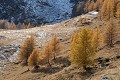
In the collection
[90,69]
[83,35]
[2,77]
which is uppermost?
[83,35]

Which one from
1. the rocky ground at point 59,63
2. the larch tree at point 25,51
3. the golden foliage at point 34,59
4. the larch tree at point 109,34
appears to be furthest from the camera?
the larch tree at point 25,51

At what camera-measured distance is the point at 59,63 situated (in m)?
76.1

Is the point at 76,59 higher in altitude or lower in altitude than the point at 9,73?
higher

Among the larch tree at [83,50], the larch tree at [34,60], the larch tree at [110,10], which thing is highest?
the larch tree at [110,10]

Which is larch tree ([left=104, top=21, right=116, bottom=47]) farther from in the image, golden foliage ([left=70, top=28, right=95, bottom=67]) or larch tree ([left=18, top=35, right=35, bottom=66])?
larch tree ([left=18, top=35, right=35, bottom=66])

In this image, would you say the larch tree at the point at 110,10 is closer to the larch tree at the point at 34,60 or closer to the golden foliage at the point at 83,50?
the larch tree at the point at 34,60

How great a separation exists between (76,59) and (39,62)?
2098 centimetres

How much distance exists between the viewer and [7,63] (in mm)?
91062

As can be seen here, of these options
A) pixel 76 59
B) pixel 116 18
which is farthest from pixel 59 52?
pixel 116 18

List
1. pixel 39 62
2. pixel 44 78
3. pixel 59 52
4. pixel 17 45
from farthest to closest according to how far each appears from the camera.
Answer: pixel 17 45 → pixel 59 52 → pixel 39 62 → pixel 44 78

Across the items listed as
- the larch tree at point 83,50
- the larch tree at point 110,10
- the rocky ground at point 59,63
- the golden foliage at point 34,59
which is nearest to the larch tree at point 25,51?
the rocky ground at point 59,63

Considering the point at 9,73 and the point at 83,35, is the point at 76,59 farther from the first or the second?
the point at 9,73

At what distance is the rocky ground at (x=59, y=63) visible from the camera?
5616 centimetres

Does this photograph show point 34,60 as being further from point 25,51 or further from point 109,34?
point 109,34
